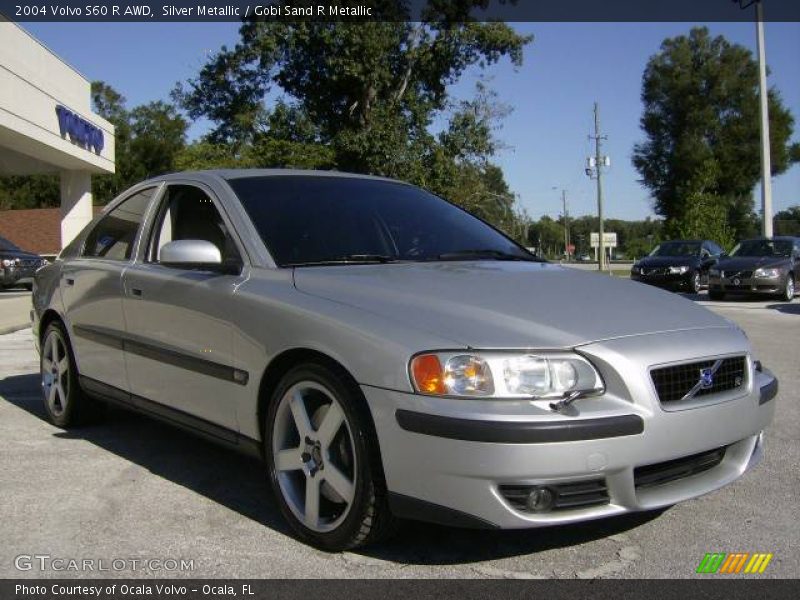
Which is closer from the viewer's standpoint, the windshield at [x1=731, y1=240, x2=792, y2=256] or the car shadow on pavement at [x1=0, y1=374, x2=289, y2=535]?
the car shadow on pavement at [x1=0, y1=374, x2=289, y2=535]

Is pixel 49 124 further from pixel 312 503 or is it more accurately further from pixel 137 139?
pixel 137 139

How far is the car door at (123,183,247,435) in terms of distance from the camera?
3596mm

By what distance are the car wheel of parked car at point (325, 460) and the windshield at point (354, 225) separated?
713 mm

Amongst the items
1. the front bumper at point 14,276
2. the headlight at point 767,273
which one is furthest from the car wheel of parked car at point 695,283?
the front bumper at point 14,276

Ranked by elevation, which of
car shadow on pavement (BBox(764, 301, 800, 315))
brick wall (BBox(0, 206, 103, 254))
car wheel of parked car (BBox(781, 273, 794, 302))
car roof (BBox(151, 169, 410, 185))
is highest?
brick wall (BBox(0, 206, 103, 254))

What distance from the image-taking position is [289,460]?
328 cm

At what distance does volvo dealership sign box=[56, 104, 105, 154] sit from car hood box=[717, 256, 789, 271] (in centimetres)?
1736

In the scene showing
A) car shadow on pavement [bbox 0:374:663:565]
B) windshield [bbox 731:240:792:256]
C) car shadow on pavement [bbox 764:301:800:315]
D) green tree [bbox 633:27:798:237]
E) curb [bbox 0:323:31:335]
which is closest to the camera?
car shadow on pavement [bbox 0:374:663:565]

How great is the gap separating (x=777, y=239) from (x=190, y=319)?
59.5ft

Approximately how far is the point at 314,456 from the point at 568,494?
1019mm

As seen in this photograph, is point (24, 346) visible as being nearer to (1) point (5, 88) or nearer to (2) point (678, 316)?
(2) point (678, 316)

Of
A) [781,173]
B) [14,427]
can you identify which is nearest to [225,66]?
[14,427]

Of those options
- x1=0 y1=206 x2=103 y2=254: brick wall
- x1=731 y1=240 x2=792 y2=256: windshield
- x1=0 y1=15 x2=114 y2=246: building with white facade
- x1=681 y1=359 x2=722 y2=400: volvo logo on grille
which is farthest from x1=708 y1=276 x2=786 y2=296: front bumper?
x1=0 y1=206 x2=103 y2=254: brick wall

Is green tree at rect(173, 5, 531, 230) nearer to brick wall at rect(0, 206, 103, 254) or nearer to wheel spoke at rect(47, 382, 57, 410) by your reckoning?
brick wall at rect(0, 206, 103, 254)
